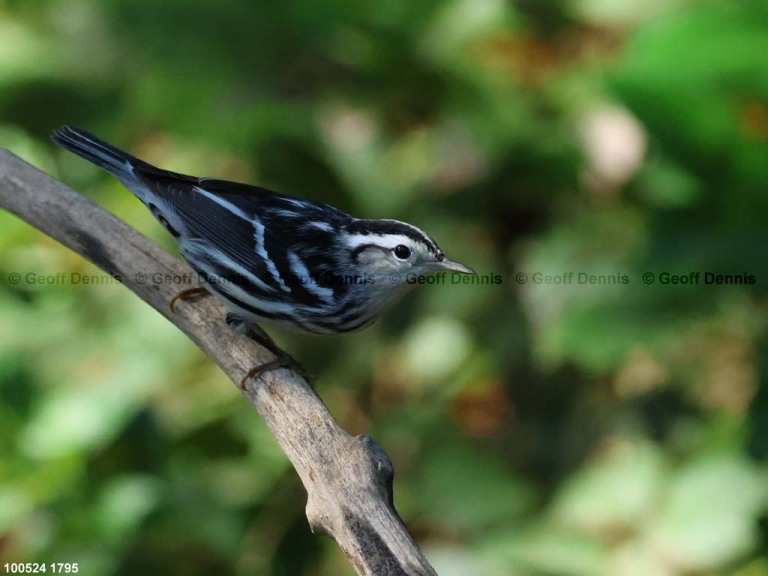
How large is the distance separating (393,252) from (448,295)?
1018 mm

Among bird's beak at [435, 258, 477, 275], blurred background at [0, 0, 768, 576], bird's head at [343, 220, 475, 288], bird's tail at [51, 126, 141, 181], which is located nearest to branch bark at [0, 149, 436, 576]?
bird's tail at [51, 126, 141, 181]

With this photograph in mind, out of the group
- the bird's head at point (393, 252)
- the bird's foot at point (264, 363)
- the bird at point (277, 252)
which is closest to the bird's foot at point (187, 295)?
the bird at point (277, 252)

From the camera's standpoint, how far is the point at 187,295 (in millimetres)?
2342

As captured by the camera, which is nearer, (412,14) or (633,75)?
(633,75)

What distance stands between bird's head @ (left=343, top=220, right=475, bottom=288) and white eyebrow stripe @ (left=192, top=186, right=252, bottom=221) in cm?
28

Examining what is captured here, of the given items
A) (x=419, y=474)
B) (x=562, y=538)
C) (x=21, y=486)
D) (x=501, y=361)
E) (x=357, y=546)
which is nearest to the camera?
(x=357, y=546)

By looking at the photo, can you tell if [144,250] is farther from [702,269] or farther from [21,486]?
[702,269]

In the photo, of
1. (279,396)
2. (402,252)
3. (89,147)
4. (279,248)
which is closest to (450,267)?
(402,252)

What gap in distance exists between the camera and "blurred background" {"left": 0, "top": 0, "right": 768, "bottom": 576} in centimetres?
266

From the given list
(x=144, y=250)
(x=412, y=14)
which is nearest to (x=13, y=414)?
(x=144, y=250)

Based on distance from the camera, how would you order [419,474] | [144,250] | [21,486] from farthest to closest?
[419,474] < [21,486] < [144,250]

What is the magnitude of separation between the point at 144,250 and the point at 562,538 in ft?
4.62

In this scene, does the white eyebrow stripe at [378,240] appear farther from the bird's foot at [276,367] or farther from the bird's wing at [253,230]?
the bird's foot at [276,367]

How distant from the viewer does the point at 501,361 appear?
3.24 metres
